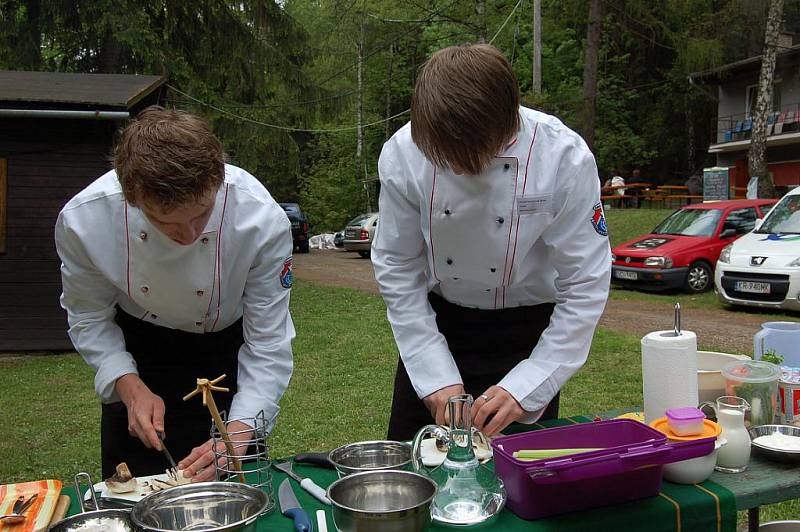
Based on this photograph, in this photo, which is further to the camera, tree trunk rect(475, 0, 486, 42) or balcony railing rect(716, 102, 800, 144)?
balcony railing rect(716, 102, 800, 144)

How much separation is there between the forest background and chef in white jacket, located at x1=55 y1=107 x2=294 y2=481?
33 centimetres

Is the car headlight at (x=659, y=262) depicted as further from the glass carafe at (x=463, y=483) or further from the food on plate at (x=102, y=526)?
the food on plate at (x=102, y=526)

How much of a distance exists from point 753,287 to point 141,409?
7.46 meters

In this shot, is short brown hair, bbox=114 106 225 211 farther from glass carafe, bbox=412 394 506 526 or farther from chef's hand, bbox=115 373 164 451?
glass carafe, bbox=412 394 506 526

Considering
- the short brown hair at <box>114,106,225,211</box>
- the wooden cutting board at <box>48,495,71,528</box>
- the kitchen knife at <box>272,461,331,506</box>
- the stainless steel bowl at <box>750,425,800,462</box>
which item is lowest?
the wooden cutting board at <box>48,495,71,528</box>

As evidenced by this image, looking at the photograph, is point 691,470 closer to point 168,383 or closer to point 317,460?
point 317,460

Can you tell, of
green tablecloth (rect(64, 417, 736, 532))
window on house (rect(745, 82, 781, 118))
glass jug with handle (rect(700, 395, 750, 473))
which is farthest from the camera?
window on house (rect(745, 82, 781, 118))

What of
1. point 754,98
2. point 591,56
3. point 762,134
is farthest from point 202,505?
point 754,98

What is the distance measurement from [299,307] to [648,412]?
8.07 m

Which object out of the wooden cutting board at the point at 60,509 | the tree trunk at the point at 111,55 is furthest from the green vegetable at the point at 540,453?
the tree trunk at the point at 111,55

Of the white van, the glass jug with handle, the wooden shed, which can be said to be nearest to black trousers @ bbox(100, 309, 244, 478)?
the glass jug with handle

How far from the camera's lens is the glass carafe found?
4.51ft

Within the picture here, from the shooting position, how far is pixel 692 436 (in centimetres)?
152

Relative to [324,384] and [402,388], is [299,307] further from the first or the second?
[402,388]
